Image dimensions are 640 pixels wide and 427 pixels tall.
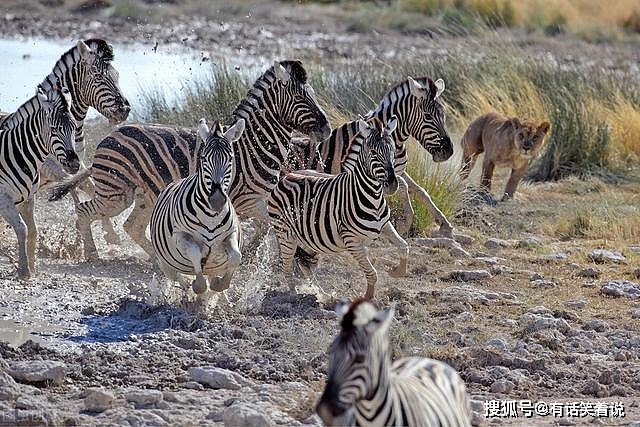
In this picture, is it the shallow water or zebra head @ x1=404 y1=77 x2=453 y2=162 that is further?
the shallow water

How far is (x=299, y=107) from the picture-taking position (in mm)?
11375

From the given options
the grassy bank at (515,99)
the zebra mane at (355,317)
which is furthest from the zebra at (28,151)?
the zebra mane at (355,317)

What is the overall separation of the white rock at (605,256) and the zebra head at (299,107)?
3107 millimetres

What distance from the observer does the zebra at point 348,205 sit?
31.2 feet

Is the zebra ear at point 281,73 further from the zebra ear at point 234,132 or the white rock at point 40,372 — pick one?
the white rock at point 40,372

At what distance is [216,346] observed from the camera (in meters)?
8.55

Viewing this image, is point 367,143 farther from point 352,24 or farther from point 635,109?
point 352,24

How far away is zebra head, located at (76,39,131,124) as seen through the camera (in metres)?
12.1

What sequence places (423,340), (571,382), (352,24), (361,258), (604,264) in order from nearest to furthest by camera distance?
(571,382) < (423,340) < (361,258) < (604,264) < (352,24)

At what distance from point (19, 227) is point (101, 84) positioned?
206cm

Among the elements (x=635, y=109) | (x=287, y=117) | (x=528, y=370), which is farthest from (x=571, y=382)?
(x=635, y=109)

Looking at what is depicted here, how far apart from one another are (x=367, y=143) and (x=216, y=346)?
6.42 feet

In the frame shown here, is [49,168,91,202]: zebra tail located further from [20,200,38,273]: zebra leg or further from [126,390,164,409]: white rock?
[126,390,164,409]: white rock

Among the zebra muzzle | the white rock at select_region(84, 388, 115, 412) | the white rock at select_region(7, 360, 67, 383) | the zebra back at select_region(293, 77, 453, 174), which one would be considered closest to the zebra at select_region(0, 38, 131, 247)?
the zebra back at select_region(293, 77, 453, 174)
